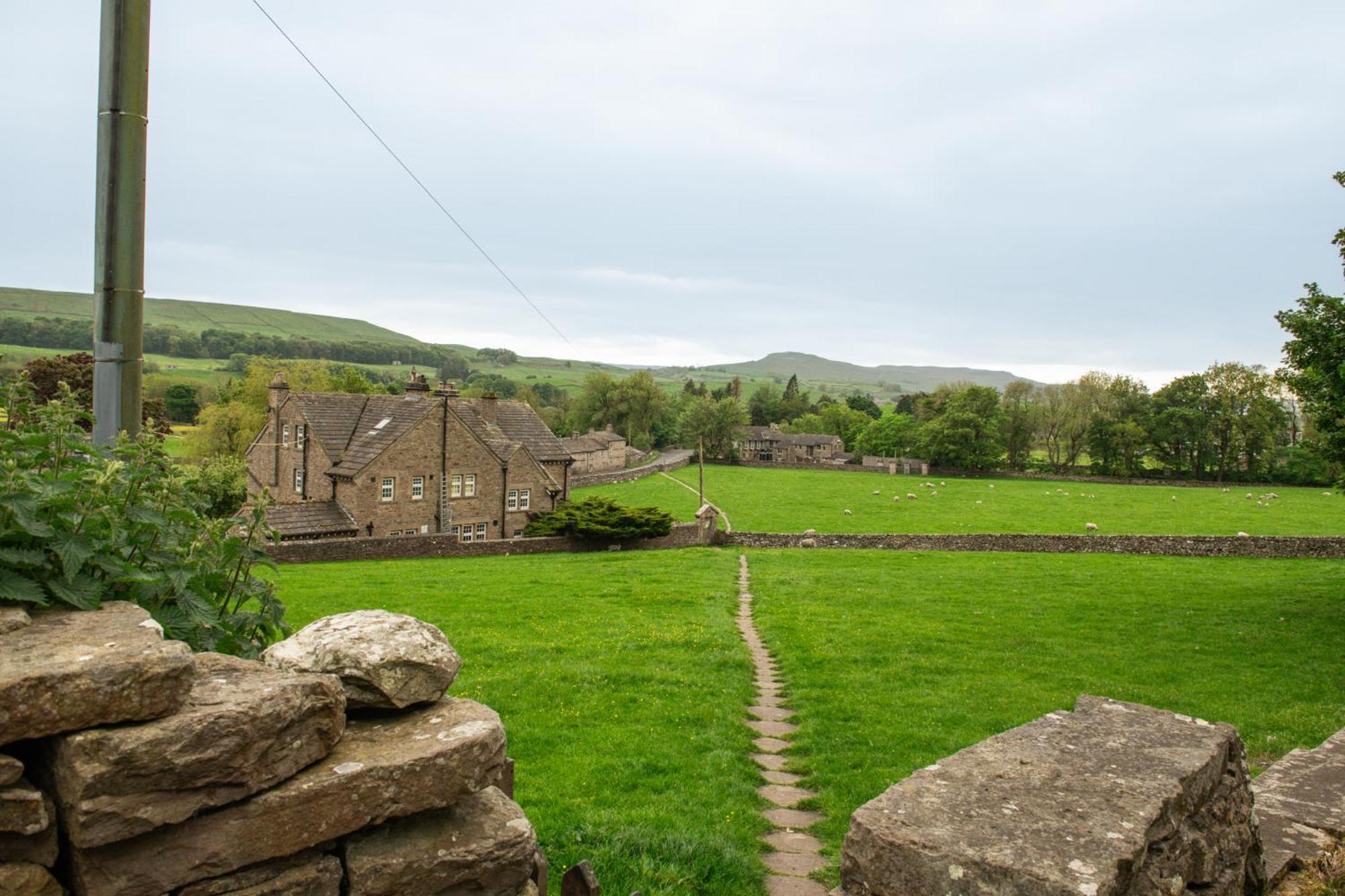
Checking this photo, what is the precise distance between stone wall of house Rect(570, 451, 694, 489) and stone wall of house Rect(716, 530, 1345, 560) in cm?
3519

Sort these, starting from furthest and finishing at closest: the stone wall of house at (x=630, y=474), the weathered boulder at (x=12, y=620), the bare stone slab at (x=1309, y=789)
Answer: the stone wall of house at (x=630, y=474) < the bare stone slab at (x=1309, y=789) < the weathered boulder at (x=12, y=620)

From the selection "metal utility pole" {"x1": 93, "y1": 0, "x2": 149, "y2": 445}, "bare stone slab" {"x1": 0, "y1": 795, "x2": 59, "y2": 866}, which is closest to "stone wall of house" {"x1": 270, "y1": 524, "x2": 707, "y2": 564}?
"metal utility pole" {"x1": 93, "y1": 0, "x2": 149, "y2": 445}

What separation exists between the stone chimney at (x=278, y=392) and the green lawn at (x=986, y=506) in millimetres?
27906

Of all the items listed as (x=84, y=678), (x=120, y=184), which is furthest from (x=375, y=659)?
(x=120, y=184)

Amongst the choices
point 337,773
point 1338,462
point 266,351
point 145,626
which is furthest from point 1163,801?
point 266,351

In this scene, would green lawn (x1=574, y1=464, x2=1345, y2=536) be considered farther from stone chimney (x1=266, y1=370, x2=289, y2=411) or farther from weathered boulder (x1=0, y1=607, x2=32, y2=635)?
weathered boulder (x1=0, y1=607, x2=32, y2=635)

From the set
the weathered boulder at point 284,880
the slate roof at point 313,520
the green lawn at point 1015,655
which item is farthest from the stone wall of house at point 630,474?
the weathered boulder at point 284,880

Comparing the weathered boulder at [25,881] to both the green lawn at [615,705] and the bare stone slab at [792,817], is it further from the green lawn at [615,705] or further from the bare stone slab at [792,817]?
the bare stone slab at [792,817]

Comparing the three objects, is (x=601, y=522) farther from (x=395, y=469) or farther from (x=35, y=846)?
(x=35, y=846)

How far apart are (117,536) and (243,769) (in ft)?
5.48

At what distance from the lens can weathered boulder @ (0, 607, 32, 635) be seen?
11.1 feet

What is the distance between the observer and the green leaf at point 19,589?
3.44 metres

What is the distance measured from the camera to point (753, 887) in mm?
6988

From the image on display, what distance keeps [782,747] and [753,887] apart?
13.8ft
